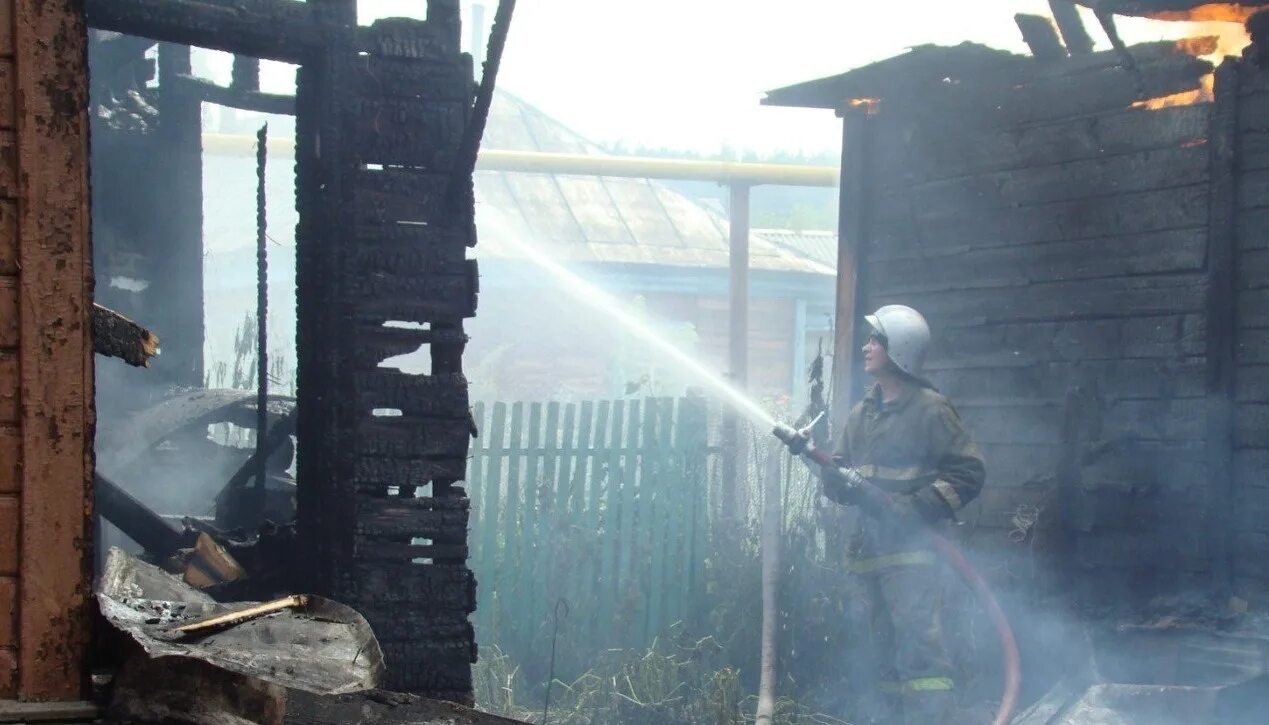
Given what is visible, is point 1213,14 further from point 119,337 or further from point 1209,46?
point 119,337

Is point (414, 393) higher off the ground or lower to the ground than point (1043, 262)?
lower

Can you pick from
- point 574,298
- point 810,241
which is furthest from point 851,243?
→ point 810,241

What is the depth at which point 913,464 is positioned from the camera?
26.6 ft

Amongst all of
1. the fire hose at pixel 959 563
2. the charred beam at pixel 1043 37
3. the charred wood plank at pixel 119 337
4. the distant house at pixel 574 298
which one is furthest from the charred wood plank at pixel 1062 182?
the distant house at pixel 574 298

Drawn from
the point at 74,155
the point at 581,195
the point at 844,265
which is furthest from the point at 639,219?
the point at 74,155

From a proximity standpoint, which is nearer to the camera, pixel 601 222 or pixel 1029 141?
pixel 1029 141

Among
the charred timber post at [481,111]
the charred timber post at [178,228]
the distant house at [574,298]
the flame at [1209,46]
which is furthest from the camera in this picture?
the distant house at [574,298]

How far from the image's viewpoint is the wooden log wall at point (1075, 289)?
8.00 m

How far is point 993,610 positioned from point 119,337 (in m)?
6.29

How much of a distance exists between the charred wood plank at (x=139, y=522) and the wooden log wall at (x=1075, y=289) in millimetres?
5130

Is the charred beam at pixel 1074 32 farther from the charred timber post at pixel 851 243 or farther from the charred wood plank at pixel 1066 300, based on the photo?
the charred timber post at pixel 851 243

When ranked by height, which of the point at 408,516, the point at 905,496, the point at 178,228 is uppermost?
the point at 178,228

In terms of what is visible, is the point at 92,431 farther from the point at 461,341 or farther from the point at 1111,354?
the point at 1111,354

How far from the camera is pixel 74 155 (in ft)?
9.13
